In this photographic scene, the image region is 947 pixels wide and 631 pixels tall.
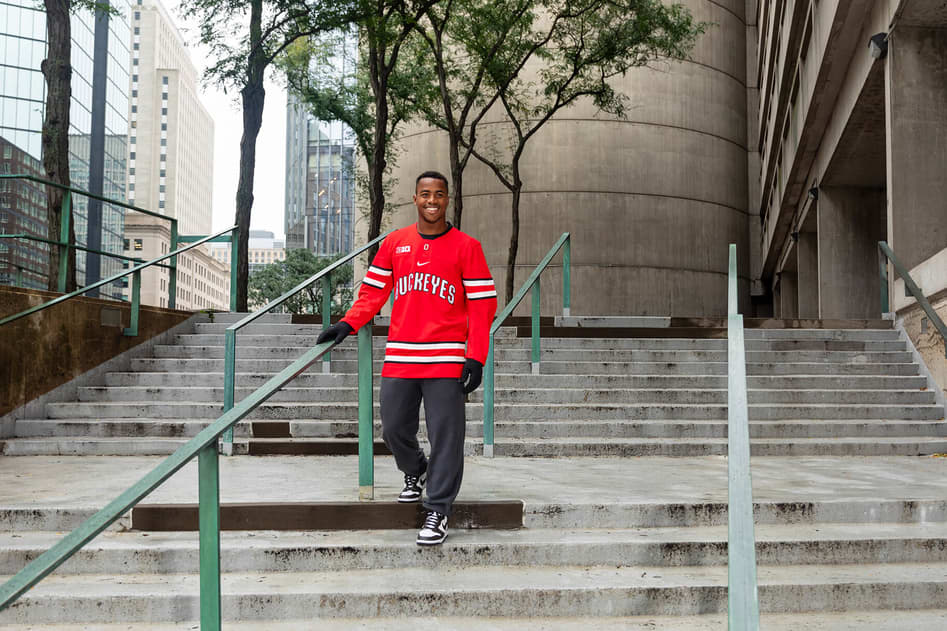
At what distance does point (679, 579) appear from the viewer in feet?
12.4

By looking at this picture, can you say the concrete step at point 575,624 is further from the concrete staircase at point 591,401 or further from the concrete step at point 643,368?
the concrete step at point 643,368

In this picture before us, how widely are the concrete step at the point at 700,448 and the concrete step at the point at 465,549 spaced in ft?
7.58

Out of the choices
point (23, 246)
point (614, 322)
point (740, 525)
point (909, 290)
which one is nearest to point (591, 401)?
point (614, 322)

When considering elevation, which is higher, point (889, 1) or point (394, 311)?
point (889, 1)

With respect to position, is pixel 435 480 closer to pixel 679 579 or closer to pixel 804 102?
pixel 679 579

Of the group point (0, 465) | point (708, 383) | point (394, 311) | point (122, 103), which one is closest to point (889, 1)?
point (708, 383)

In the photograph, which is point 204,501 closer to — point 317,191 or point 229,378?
point 229,378

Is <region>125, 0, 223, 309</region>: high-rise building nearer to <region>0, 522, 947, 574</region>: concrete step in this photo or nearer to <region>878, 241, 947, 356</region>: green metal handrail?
<region>878, 241, 947, 356</region>: green metal handrail

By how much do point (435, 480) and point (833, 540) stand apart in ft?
6.27

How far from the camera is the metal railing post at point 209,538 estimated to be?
8.98ft

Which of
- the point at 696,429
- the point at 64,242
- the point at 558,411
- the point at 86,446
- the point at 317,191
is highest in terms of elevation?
the point at 317,191

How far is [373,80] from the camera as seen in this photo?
1617cm

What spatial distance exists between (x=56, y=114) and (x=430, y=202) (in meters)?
8.64

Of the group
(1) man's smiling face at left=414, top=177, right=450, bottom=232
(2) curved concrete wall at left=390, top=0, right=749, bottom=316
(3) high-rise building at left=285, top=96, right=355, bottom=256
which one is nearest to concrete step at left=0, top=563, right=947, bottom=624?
(1) man's smiling face at left=414, top=177, right=450, bottom=232
